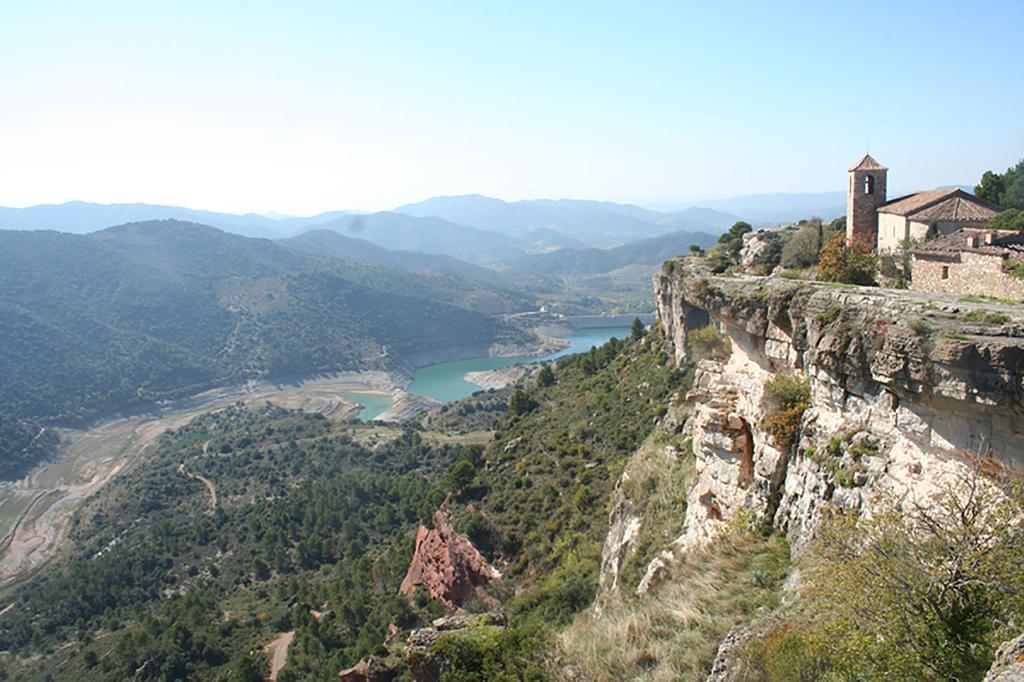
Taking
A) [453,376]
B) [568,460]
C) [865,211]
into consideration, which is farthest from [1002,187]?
[453,376]

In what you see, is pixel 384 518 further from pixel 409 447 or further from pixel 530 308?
pixel 530 308

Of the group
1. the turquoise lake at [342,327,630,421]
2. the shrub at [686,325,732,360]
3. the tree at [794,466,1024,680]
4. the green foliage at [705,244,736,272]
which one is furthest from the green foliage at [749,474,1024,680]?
the turquoise lake at [342,327,630,421]

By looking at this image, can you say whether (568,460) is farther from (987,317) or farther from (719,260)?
(987,317)

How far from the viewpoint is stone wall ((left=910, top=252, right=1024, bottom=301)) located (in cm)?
1193

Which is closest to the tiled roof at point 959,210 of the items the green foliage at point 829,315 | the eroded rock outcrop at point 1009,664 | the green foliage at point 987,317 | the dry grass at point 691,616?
the green foliage at point 829,315

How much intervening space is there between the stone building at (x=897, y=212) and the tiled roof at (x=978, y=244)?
1606mm

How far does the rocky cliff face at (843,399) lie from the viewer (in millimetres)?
5863

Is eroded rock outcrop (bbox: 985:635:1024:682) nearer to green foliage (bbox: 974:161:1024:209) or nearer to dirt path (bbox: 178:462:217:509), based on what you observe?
green foliage (bbox: 974:161:1024:209)

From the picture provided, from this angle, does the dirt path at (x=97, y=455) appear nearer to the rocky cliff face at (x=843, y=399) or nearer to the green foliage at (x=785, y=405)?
the rocky cliff face at (x=843, y=399)

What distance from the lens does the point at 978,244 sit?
13.4 m

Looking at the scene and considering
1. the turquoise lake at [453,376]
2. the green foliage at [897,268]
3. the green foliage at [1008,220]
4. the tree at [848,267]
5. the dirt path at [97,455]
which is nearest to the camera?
the tree at [848,267]

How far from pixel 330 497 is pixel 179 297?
90.0m

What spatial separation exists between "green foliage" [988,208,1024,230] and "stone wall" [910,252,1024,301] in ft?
8.97

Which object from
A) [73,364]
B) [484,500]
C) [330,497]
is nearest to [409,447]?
[330,497]
